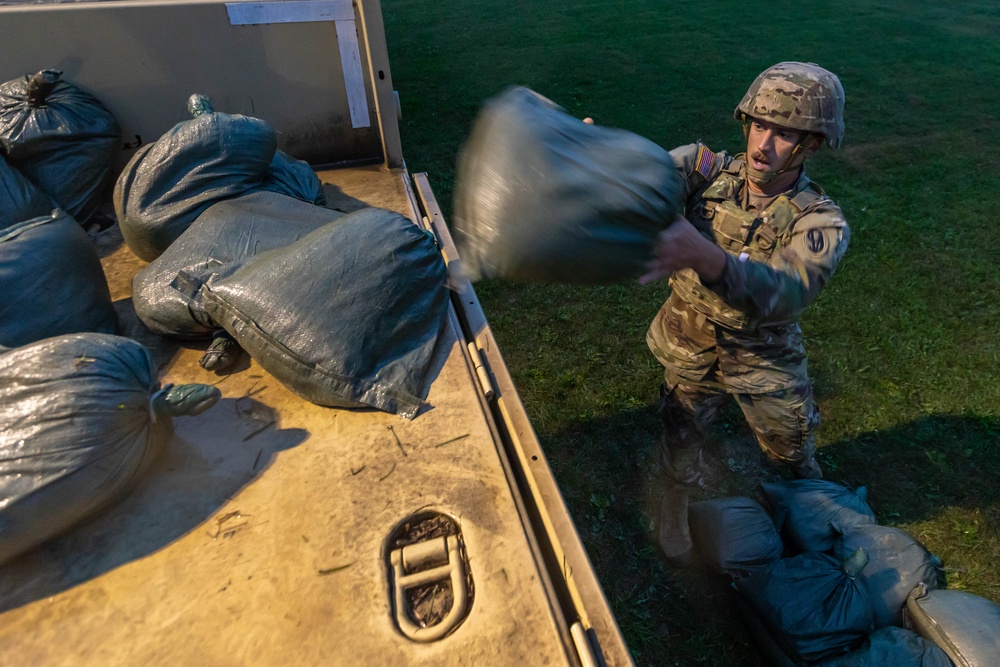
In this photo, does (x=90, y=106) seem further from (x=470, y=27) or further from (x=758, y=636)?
(x=470, y=27)

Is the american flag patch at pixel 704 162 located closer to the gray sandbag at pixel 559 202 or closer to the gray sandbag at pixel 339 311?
the gray sandbag at pixel 559 202

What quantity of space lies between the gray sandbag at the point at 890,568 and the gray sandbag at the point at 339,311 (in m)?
1.74

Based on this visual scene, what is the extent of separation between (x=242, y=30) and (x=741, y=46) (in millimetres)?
7415

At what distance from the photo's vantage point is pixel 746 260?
4.68 feet

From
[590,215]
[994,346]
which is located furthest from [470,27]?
[590,215]

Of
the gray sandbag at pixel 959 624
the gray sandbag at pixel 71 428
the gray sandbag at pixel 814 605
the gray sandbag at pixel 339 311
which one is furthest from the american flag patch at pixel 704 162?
the gray sandbag at pixel 71 428

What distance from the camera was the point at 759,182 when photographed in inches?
75.0

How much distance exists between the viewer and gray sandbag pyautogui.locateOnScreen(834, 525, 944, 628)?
203 cm

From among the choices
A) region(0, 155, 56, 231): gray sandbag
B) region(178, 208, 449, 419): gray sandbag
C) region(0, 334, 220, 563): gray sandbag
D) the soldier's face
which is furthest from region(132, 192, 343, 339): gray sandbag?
the soldier's face

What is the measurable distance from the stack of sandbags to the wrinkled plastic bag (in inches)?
96.2

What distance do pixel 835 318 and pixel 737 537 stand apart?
6.63 feet

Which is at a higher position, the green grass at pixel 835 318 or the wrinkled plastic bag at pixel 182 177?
the wrinkled plastic bag at pixel 182 177

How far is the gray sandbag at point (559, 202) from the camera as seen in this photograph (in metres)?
1.16

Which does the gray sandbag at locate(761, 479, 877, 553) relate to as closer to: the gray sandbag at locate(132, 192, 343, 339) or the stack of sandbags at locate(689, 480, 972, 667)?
the stack of sandbags at locate(689, 480, 972, 667)
